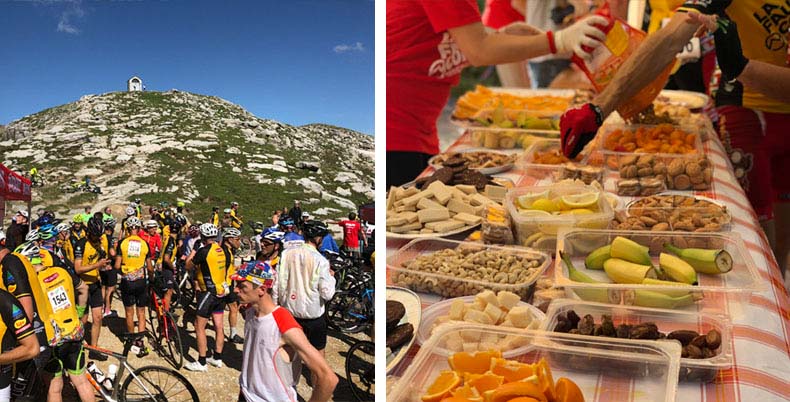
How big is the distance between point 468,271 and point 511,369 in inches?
14.6

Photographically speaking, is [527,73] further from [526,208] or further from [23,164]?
[23,164]

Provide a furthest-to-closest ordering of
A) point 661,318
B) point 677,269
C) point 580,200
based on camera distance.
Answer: point 580,200, point 677,269, point 661,318

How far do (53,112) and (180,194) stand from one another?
1.67 ft

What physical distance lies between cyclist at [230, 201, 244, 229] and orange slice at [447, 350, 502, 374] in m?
1.30

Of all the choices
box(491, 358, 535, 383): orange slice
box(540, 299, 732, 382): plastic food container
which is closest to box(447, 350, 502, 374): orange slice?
box(491, 358, 535, 383): orange slice

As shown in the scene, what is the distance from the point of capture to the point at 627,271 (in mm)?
1481

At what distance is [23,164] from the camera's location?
2334mm

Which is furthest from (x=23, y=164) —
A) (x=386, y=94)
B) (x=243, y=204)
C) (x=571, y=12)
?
(x=571, y=12)

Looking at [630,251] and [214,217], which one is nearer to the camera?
[630,251]

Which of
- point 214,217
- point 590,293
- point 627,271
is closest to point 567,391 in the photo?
point 590,293

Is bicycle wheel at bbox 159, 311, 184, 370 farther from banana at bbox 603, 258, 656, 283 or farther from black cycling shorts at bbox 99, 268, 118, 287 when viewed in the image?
banana at bbox 603, 258, 656, 283

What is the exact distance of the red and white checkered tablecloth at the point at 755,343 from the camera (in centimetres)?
117

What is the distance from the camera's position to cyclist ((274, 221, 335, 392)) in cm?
238

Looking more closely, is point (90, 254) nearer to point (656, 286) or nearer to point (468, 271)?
point (468, 271)
